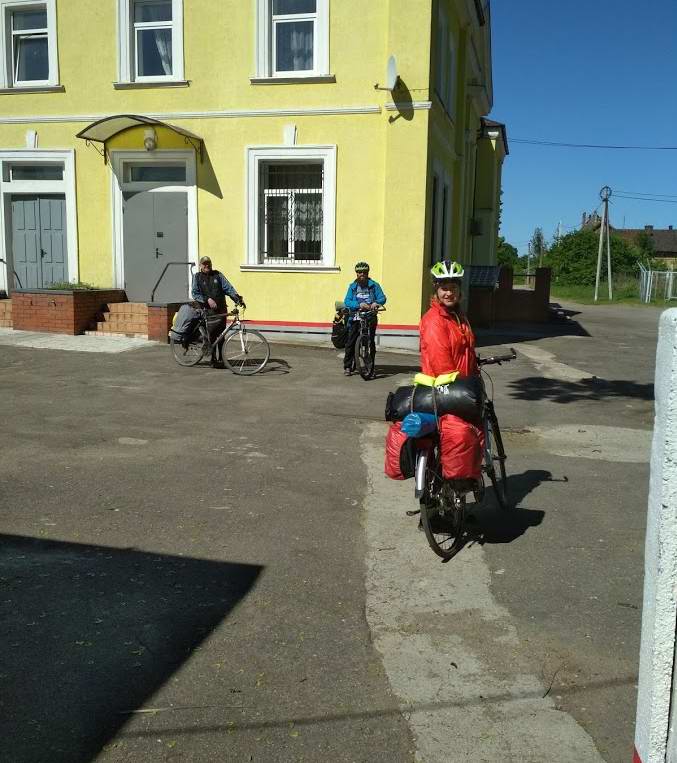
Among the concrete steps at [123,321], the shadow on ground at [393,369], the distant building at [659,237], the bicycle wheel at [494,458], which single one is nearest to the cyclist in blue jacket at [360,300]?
the shadow on ground at [393,369]

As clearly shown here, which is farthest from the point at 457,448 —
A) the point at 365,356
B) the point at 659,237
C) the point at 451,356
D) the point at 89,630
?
the point at 659,237

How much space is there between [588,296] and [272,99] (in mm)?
36413

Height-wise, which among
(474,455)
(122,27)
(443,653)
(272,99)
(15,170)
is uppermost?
(122,27)

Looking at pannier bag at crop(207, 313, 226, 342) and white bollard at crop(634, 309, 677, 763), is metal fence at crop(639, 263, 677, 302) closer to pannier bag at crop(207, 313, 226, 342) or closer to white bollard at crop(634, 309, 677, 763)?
pannier bag at crop(207, 313, 226, 342)

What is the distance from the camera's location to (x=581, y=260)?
69250mm

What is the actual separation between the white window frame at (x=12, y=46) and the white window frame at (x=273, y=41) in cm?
424

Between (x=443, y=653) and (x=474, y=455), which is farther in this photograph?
(x=474, y=455)

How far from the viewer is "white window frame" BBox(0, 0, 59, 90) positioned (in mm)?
15492

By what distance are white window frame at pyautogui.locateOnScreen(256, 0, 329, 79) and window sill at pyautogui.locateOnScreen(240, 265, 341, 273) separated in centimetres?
347

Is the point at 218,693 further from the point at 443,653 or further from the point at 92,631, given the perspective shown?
the point at 443,653

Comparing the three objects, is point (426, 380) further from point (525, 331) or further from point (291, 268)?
point (525, 331)

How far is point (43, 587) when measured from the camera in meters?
4.21

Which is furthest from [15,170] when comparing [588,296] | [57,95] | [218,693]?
[588,296]

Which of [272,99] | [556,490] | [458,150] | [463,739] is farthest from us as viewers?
[458,150]
